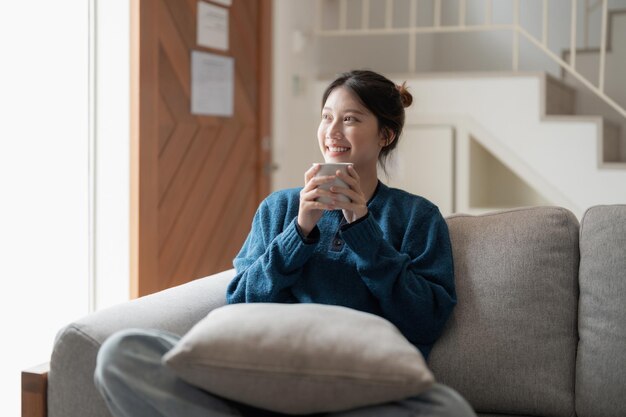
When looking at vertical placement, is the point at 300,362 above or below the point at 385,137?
below

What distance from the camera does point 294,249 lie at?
203cm

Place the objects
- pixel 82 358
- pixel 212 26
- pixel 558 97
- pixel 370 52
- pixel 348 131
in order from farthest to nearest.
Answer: pixel 370 52
pixel 558 97
pixel 212 26
pixel 348 131
pixel 82 358

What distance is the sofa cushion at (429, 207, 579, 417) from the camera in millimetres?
1986

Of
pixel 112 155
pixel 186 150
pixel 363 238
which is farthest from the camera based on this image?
pixel 186 150

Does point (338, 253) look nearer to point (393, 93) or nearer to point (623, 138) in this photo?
point (393, 93)

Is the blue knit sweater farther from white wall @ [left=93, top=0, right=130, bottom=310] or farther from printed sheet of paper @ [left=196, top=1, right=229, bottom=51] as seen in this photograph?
printed sheet of paper @ [left=196, top=1, right=229, bottom=51]

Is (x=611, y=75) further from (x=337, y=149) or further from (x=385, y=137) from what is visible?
(x=337, y=149)

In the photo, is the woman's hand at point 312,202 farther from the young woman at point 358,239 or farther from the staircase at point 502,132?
the staircase at point 502,132

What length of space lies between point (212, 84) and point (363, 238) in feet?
7.10

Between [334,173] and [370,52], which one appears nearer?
[334,173]

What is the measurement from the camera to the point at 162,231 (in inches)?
143

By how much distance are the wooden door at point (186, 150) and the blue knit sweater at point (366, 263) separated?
1.39 m

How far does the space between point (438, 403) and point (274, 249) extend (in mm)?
650

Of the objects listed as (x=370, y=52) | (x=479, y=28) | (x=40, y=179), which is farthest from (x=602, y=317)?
(x=370, y=52)
